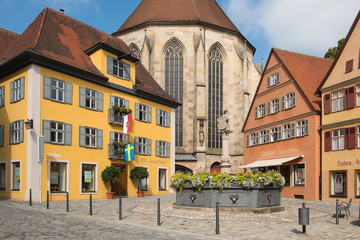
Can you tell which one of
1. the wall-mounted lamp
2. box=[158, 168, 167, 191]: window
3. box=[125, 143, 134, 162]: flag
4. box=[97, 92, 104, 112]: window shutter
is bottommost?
box=[158, 168, 167, 191]: window

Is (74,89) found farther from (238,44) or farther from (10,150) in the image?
(238,44)

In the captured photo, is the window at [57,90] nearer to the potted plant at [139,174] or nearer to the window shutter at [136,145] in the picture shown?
the window shutter at [136,145]

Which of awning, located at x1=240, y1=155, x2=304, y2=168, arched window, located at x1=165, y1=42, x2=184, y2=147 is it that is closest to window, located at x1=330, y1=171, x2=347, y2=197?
awning, located at x1=240, y1=155, x2=304, y2=168

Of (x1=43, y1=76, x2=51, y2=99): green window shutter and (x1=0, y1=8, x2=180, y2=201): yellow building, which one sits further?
(x1=43, y1=76, x2=51, y2=99): green window shutter

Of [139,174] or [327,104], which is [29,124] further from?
[327,104]

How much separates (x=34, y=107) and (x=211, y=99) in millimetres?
24280

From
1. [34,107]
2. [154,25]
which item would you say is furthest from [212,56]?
[34,107]

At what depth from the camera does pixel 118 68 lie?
1104 inches

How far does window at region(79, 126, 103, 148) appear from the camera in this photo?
81.4 ft

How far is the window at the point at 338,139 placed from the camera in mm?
26422

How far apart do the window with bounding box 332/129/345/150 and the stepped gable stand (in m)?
2.54

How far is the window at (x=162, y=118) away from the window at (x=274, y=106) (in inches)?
314

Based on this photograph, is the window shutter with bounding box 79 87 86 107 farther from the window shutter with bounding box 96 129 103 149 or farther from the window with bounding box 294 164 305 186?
the window with bounding box 294 164 305 186

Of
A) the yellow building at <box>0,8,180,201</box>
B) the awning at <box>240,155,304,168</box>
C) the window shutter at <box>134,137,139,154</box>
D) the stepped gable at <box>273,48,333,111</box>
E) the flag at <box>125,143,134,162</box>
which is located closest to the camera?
the yellow building at <box>0,8,180,201</box>
